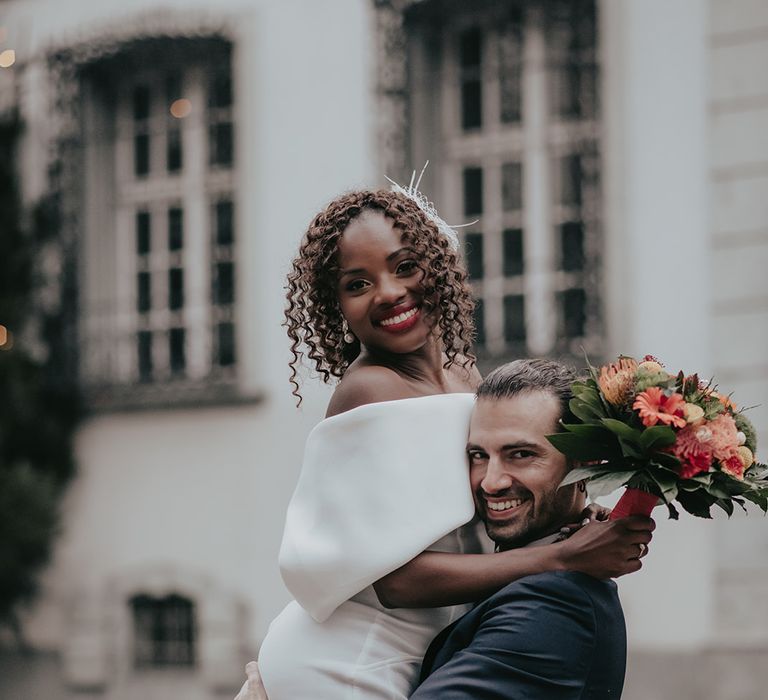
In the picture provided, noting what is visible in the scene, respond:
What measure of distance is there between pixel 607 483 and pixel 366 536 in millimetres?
501

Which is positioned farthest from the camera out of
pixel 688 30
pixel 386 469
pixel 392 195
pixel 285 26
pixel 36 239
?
pixel 36 239

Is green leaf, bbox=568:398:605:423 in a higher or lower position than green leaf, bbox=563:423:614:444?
higher

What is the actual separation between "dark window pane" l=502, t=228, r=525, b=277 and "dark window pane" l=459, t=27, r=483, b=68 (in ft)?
3.99

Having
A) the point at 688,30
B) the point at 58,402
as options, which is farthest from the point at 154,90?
the point at 688,30

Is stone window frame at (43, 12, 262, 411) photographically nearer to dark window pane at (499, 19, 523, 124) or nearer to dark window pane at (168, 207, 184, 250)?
dark window pane at (168, 207, 184, 250)

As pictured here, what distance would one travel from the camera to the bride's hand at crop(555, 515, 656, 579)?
2.55 metres

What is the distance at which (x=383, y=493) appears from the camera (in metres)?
2.74

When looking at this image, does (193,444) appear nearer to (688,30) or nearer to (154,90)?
(154,90)

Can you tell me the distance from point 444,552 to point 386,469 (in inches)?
7.7

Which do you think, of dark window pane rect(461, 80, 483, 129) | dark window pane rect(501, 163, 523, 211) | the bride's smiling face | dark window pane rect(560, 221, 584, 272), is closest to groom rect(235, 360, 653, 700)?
the bride's smiling face

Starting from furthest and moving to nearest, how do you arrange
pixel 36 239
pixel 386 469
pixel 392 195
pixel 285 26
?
pixel 36 239, pixel 285 26, pixel 392 195, pixel 386 469

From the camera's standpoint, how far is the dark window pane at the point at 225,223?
1066cm

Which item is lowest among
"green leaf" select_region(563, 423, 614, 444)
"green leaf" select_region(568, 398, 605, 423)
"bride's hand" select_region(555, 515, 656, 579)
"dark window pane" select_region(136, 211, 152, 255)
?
"bride's hand" select_region(555, 515, 656, 579)

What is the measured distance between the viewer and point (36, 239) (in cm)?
1094
